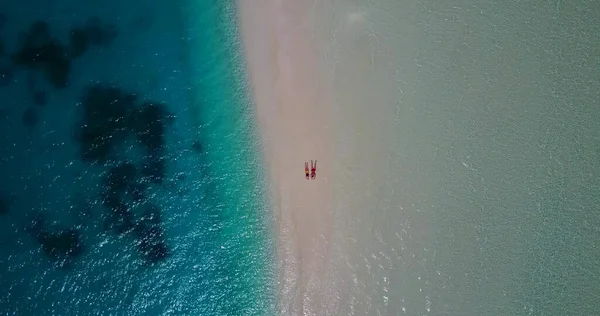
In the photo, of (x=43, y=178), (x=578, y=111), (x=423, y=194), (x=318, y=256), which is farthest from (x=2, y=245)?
(x=578, y=111)

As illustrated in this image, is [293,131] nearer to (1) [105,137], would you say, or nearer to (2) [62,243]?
(1) [105,137]

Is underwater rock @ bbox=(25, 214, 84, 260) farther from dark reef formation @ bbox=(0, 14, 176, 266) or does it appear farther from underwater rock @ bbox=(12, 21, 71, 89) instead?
underwater rock @ bbox=(12, 21, 71, 89)

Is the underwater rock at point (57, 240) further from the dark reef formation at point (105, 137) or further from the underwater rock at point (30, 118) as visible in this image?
the underwater rock at point (30, 118)

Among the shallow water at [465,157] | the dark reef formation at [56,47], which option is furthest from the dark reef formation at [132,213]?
the shallow water at [465,157]

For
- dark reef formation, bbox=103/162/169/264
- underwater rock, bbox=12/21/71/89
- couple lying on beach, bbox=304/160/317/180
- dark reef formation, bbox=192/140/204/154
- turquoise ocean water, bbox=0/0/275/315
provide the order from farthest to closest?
underwater rock, bbox=12/21/71/89 → dark reef formation, bbox=192/140/204/154 → dark reef formation, bbox=103/162/169/264 → couple lying on beach, bbox=304/160/317/180 → turquoise ocean water, bbox=0/0/275/315

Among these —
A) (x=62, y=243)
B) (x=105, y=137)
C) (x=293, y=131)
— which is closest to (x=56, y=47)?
(x=105, y=137)

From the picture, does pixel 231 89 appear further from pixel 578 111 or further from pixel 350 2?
pixel 578 111

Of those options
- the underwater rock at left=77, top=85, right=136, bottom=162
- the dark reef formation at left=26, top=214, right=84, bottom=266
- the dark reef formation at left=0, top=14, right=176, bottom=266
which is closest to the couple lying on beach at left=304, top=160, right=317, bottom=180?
the dark reef formation at left=0, top=14, right=176, bottom=266

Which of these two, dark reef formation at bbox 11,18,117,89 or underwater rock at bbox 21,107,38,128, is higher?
dark reef formation at bbox 11,18,117,89
